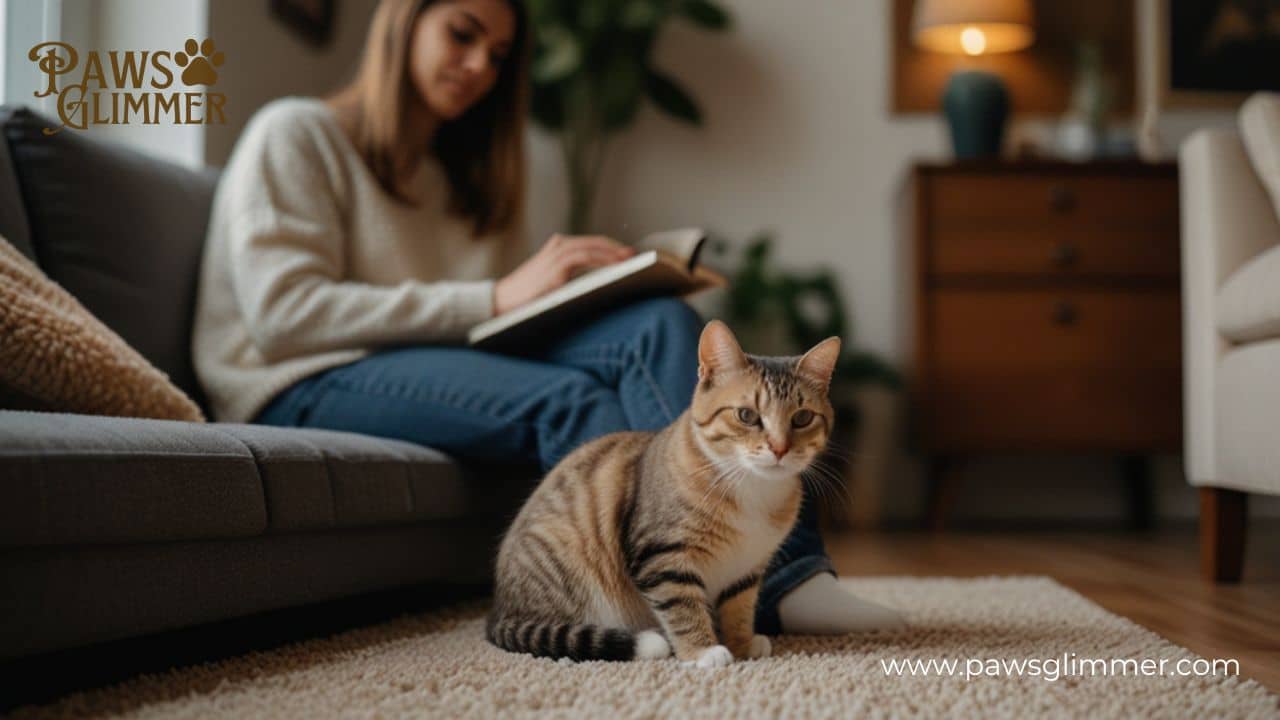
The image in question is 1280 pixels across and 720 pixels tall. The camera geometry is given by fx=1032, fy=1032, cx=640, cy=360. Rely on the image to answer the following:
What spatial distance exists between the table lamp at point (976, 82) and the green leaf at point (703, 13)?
63cm

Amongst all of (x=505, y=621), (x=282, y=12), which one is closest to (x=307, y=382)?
(x=505, y=621)

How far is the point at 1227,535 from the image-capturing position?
1.94 meters

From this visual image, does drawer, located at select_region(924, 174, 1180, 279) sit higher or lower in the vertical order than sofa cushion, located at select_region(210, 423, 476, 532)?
higher

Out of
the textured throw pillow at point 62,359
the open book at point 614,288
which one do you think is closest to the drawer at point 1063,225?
the open book at point 614,288

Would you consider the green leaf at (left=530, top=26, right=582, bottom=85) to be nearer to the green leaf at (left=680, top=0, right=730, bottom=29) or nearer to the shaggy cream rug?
the green leaf at (left=680, top=0, right=730, bottom=29)

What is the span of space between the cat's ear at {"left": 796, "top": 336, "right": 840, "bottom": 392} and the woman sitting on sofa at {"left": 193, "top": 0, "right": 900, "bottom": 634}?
215mm

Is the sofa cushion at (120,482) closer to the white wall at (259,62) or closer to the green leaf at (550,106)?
the white wall at (259,62)

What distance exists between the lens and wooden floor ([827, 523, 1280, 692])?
1402 mm

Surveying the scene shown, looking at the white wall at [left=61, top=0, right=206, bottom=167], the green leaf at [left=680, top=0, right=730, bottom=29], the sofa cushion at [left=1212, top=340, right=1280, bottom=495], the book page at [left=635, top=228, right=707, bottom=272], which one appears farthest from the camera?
the green leaf at [left=680, top=0, right=730, bottom=29]

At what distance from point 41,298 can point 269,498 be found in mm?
370

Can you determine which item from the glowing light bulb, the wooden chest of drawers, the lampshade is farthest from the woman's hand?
the glowing light bulb

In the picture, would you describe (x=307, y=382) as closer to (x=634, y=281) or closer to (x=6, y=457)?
(x=634, y=281)

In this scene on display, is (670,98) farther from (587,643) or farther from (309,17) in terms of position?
(587,643)

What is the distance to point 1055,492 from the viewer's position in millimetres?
3469
